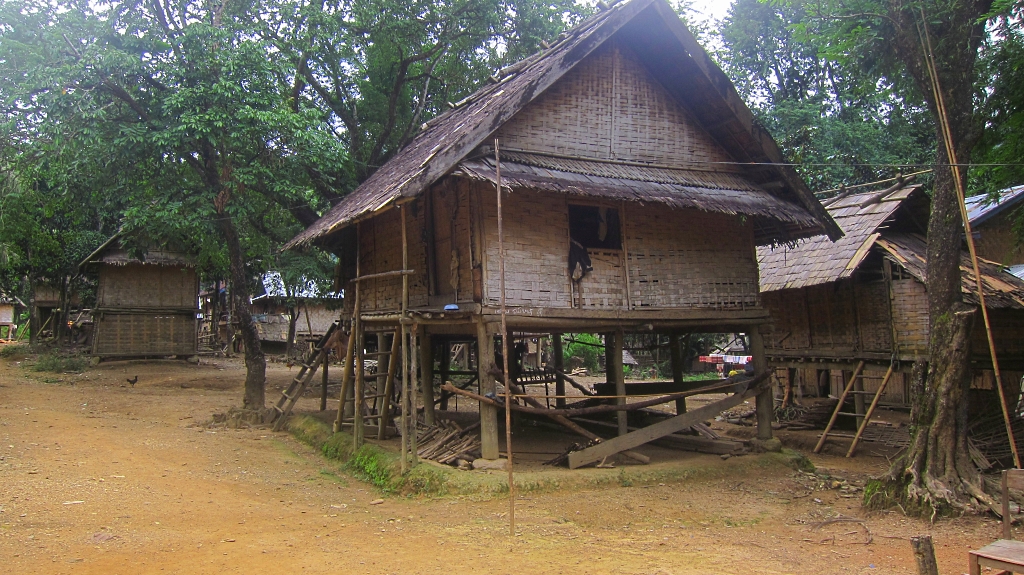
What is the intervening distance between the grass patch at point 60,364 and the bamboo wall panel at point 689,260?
60.4 feet

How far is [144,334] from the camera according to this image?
22.7 meters

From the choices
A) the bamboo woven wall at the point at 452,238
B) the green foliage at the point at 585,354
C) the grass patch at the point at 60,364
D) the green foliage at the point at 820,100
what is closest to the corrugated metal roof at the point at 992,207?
the green foliage at the point at 820,100

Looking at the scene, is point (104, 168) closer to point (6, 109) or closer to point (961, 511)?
point (6, 109)

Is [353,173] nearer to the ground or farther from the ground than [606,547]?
farther from the ground

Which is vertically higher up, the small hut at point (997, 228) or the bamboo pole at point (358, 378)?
the small hut at point (997, 228)

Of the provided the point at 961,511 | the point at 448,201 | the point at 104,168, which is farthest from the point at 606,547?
the point at 104,168

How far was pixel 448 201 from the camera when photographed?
9.65 metres

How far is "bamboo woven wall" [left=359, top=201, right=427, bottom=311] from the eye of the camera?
1012cm

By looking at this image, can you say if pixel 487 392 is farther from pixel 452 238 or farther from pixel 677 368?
pixel 677 368

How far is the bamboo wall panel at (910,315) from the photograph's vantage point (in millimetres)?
12242

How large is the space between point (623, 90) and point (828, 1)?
3.06m

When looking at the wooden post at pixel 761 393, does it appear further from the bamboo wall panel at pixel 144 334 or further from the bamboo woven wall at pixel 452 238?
the bamboo wall panel at pixel 144 334

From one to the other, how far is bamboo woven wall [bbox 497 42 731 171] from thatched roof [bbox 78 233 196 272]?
52.6 feet

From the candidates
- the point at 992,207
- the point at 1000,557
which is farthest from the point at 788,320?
the point at 1000,557
